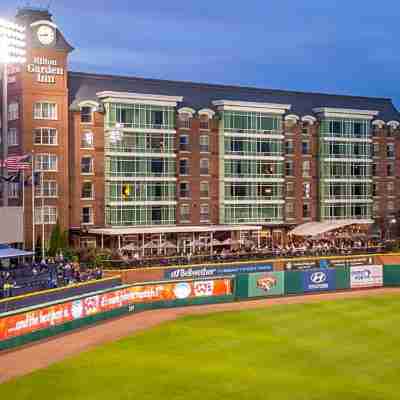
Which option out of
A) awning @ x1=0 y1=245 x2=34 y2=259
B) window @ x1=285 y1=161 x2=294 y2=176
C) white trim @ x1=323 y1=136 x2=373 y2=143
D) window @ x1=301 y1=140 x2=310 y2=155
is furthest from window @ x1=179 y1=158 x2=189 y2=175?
awning @ x1=0 y1=245 x2=34 y2=259

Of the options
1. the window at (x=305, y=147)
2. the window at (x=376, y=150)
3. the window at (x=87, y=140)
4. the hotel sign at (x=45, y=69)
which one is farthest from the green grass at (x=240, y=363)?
the window at (x=376, y=150)

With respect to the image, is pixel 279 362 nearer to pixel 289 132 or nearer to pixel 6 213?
pixel 6 213

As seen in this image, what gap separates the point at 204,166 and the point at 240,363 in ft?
160

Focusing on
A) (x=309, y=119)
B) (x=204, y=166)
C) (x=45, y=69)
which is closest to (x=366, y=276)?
(x=204, y=166)

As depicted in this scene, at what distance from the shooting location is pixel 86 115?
245 ft

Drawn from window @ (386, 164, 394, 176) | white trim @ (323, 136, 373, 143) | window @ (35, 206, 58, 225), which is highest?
white trim @ (323, 136, 373, 143)

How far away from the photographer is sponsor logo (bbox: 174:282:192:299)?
52594mm

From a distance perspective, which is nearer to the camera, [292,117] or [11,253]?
[11,253]

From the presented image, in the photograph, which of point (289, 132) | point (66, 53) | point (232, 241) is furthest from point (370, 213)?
point (66, 53)

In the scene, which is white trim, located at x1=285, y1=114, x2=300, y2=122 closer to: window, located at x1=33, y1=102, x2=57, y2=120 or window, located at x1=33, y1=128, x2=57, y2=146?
window, located at x1=33, y1=102, x2=57, y2=120

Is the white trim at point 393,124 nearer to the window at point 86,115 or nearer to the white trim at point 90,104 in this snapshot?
the white trim at point 90,104

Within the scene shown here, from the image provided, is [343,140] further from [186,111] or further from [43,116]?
[43,116]

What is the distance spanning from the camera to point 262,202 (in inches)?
3342

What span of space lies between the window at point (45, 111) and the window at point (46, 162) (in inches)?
147
